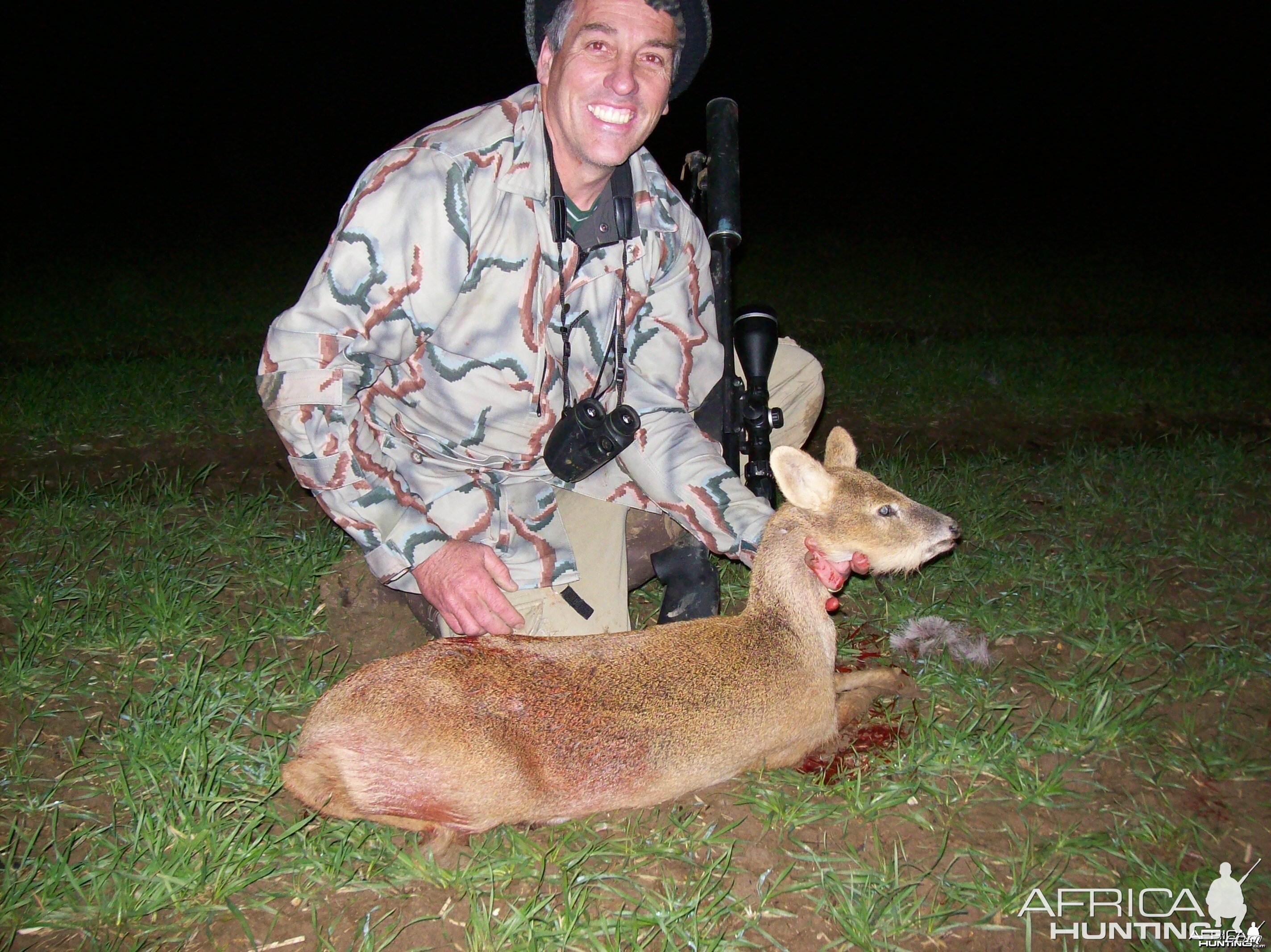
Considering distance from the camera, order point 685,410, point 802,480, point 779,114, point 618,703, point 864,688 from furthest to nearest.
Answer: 1. point 779,114
2. point 685,410
3. point 864,688
4. point 802,480
5. point 618,703

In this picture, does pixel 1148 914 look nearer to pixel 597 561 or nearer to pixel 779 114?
pixel 597 561

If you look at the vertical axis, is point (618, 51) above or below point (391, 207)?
above

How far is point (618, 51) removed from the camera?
309 cm

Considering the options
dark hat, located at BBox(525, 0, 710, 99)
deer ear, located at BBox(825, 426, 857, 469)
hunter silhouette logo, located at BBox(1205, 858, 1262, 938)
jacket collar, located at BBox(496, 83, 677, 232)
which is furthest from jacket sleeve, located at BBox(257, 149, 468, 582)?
A: hunter silhouette logo, located at BBox(1205, 858, 1262, 938)

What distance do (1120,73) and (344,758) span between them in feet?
103

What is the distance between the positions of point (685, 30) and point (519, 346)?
123cm

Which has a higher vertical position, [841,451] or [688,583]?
[841,451]

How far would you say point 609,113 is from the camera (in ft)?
10.1

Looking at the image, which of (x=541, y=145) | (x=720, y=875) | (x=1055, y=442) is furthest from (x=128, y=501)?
(x=1055, y=442)

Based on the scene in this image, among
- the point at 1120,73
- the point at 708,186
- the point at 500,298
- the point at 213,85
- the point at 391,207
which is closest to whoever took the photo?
the point at 391,207

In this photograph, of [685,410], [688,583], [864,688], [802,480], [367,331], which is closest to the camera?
[802,480]

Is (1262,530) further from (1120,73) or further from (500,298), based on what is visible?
(1120,73)

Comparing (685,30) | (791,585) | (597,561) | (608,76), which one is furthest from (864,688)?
(685,30)

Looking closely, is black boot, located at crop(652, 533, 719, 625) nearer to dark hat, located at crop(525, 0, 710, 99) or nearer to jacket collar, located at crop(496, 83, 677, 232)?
jacket collar, located at crop(496, 83, 677, 232)
